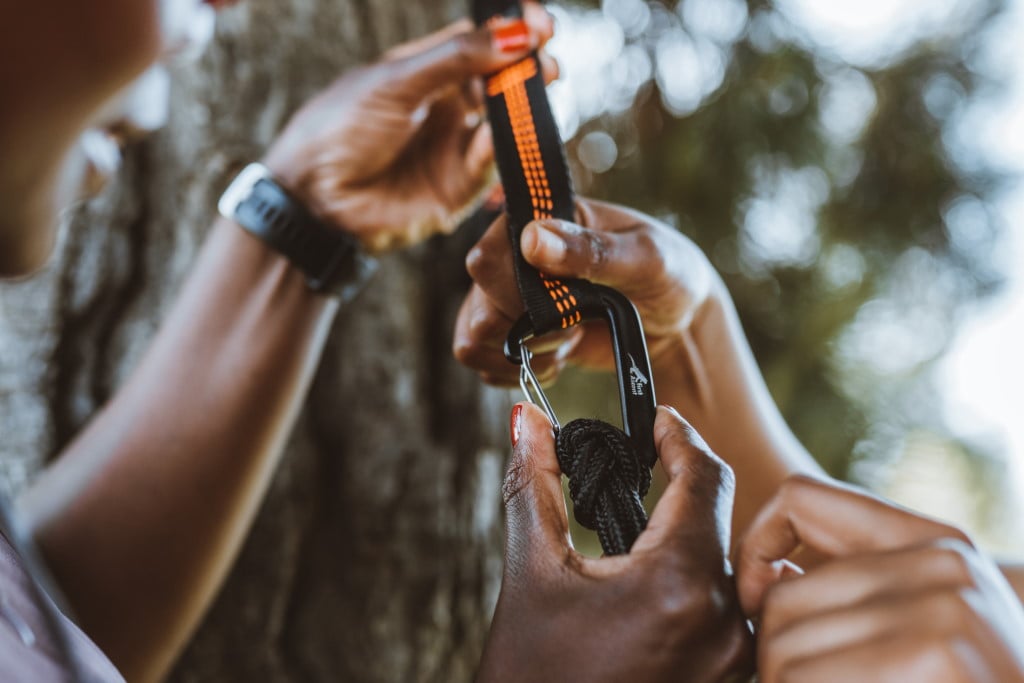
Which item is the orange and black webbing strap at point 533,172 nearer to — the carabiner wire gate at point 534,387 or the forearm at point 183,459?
the carabiner wire gate at point 534,387

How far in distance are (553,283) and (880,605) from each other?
0.24 m

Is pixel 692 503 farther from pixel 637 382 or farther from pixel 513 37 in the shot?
pixel 513 37

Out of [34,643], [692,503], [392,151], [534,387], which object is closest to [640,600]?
[692,503]

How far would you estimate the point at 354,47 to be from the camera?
0.94 meters

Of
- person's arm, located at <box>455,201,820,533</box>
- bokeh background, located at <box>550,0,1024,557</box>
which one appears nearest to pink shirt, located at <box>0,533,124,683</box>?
person's arm, located at <box>455,201,820,533</box>

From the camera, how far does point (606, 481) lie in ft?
1.13

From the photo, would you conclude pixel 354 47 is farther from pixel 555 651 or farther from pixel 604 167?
pixel 555 651

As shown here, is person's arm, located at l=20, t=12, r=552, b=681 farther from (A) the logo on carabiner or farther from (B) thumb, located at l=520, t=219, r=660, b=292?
(A) the logo on carabiner

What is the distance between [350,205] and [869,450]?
88 centimetres

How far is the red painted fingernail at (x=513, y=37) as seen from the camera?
1.98 feet

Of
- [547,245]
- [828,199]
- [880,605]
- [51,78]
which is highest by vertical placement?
[51,78]

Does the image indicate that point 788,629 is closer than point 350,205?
Yes

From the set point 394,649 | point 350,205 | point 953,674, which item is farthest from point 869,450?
point 953,674

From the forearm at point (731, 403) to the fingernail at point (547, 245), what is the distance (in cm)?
11
